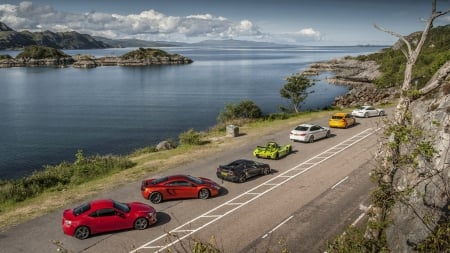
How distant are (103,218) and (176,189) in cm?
522

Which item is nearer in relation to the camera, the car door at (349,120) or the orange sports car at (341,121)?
the orange sports car at (341,121)

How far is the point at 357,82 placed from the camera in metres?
124

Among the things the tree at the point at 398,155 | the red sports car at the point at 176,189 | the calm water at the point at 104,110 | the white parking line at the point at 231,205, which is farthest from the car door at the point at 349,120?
the tree at the point at 398,155

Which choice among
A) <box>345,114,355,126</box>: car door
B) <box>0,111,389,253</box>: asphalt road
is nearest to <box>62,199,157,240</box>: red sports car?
<box>0,111,389,253</box>: asphalt road

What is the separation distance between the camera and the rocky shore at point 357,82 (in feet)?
265

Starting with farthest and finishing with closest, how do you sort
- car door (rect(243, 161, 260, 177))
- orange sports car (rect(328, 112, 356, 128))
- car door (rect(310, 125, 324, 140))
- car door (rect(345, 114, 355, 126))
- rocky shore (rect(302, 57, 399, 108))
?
rocky shore (rect(302, 57, 399, 108)) < car door (rect(345, 114, 355, 126)) < orange sports car (rect(328, 112, 356, 128)) < car door (rect(310, 125, 324, 140)) < car door (rect(243, 161, 260, 177))

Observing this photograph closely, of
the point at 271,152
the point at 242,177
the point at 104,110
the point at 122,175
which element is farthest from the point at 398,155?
the point at 104,110

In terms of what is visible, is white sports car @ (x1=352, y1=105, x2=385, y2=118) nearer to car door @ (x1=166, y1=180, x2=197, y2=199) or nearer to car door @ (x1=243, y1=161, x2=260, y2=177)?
car door @ (x1=243, y1=161, x2=260, y2=177)

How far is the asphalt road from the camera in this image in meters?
17.3

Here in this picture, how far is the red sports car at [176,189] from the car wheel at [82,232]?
4809mm

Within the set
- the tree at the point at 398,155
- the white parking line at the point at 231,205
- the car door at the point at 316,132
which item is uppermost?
the tree at the point at 398,155

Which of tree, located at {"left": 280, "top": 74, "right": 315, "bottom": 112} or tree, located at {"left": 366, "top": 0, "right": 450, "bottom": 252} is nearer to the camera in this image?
tree, located at {"left": 366, "top": 0, "right": 450, "bottom": 252}

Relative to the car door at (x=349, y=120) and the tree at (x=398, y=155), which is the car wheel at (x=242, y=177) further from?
the car door at (x=349, y=120)

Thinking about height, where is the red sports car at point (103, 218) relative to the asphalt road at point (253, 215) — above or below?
above
